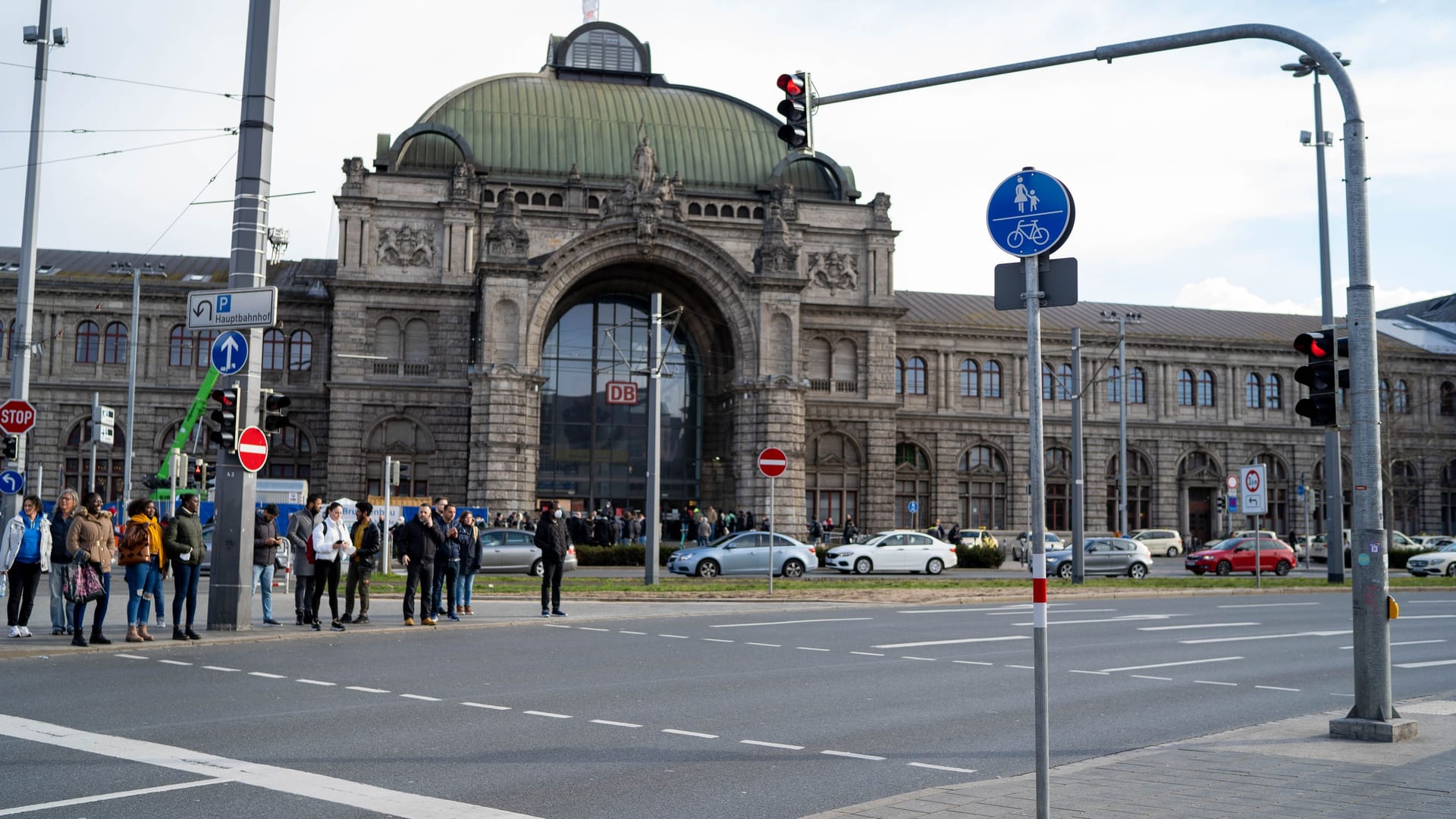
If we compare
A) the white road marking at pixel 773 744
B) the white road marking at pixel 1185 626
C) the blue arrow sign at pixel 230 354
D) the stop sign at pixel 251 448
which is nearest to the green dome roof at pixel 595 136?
the blue arrow sign at pixel 230 354

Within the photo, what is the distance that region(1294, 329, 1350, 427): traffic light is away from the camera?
36.6ft

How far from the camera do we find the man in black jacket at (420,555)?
20.1 metres

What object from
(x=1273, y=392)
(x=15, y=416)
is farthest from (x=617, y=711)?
(x=1273, y=392)

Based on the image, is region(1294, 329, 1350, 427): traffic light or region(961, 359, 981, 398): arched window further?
region(961, 359, 981, 398): arched window

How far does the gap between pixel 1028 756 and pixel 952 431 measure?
57.2 m

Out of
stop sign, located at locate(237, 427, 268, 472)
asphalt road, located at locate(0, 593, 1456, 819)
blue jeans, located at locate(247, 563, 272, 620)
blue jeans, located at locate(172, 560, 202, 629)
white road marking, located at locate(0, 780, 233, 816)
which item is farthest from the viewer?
blue jeans, located at locate(247, 563, 272, 620)

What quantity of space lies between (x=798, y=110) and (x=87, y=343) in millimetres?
53815

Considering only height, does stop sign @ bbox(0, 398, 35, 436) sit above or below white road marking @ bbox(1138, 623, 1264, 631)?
above

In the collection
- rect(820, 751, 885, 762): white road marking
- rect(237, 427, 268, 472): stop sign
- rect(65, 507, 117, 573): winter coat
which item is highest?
rect(237, 427, 268, 472): stop sign

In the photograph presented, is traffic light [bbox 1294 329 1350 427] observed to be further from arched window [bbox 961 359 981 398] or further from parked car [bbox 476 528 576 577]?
arched window [bbox 961 359 981 398]

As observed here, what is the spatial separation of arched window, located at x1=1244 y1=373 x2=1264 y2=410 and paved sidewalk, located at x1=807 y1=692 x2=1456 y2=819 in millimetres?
64357

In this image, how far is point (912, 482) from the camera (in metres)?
65.5

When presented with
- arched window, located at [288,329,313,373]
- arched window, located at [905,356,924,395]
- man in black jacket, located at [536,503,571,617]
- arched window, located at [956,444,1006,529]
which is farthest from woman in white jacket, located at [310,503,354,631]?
arched window, located at [956,444,1006,529]

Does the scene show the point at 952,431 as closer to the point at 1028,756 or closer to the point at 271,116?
the point at 271,116
